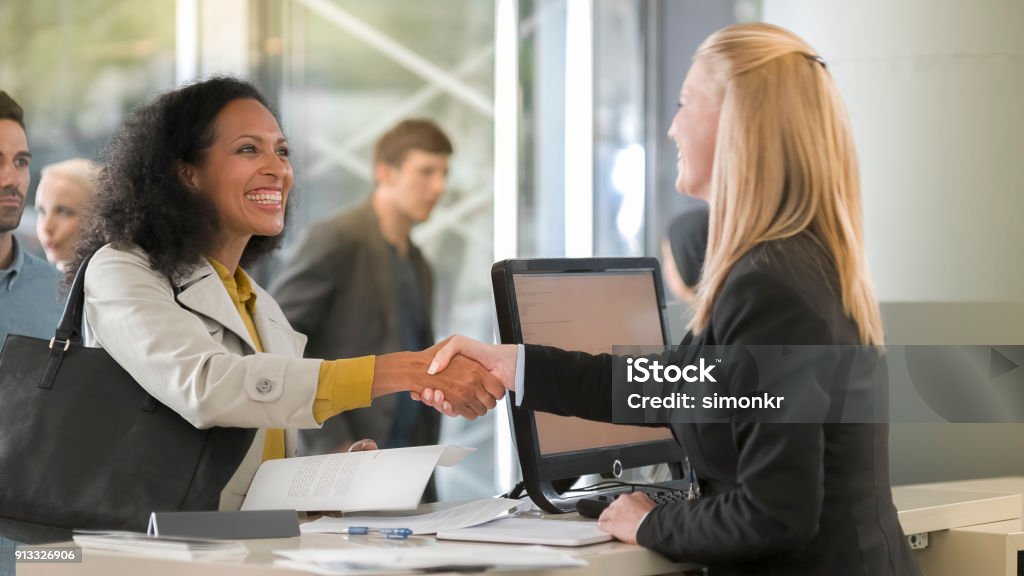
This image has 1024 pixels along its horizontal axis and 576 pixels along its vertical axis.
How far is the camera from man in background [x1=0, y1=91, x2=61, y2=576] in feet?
8.53

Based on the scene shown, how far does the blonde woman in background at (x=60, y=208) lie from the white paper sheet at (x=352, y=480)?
1.45m

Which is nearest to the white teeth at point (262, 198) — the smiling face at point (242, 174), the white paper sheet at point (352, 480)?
the smiling face at point (242, 174)

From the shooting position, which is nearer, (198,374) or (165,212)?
(198,374)

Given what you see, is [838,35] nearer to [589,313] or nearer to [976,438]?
[976,438]

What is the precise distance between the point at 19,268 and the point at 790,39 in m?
1.66

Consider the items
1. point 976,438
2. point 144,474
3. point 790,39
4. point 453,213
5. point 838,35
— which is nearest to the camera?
point 790,39

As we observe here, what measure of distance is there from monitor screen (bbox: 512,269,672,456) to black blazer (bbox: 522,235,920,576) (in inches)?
17.0

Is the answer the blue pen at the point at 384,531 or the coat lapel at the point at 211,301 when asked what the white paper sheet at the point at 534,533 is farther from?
the coat lapel at the point at 211,301

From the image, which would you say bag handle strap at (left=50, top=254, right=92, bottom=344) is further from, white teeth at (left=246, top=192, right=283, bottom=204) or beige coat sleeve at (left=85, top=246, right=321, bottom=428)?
white teeth at (left=246, top=192, right=283, bottom=204)

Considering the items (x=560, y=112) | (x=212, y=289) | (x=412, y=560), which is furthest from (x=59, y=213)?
(x=560, y=112)

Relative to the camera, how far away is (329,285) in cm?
456

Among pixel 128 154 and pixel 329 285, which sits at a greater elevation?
pixel 128 154

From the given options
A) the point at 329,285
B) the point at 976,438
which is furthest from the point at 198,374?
the point at 329,285

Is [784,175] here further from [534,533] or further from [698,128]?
[534,533]
